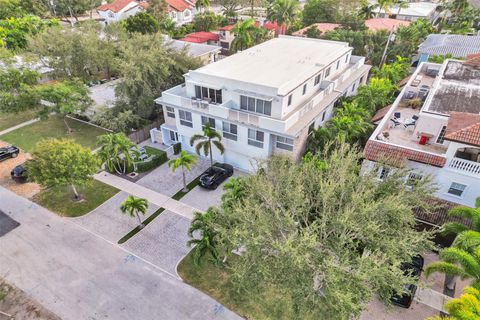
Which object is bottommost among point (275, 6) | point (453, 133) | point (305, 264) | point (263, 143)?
point (263, 143)

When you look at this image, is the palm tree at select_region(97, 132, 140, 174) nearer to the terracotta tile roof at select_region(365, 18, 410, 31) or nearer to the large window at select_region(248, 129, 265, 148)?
→ the large window at select_region(248, 129, 265, 148)

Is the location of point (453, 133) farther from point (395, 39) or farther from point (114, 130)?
point (395, 39)

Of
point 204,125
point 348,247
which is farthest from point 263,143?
point 348,247

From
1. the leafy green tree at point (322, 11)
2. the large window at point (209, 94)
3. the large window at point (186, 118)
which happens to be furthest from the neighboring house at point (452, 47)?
the large window at point (186, 118)

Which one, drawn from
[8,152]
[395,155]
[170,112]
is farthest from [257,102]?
[8,152]

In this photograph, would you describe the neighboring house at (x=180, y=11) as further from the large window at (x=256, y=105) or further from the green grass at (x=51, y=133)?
the large window at (x=256, y=105)

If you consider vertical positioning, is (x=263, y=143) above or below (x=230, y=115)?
below
